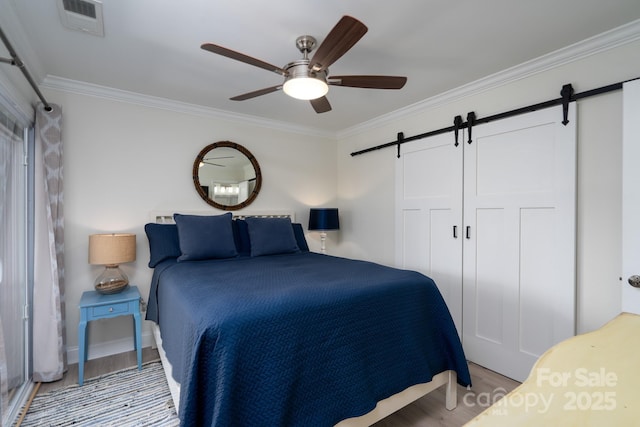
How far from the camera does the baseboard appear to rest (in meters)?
2.70

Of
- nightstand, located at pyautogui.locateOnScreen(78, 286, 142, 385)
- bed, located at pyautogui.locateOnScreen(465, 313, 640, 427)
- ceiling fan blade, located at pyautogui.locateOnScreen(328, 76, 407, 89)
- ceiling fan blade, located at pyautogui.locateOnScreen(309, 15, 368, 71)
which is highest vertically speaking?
ceiling fan blade, located at pyautogui.locateOnScreen(309, 15, 368, 71)

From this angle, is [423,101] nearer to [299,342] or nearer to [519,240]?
[519,240]

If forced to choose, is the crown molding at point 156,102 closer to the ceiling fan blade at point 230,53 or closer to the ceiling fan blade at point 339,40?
the ceiling fan blade at point 230,53

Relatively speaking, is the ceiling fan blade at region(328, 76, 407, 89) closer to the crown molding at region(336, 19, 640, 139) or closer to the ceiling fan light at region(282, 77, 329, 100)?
the ceiling fan light at region(282, 77, 329, 100)

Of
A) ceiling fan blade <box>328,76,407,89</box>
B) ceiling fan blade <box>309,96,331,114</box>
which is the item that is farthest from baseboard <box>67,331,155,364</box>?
ceiling fan blade <box>328,76,407,89</box>

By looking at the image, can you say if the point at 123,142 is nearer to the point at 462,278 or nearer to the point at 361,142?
the point at 361,142

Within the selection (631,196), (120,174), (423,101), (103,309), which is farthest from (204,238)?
(631,196)

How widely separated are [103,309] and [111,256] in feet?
1.35

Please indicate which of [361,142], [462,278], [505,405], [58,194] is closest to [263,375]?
[505,405]

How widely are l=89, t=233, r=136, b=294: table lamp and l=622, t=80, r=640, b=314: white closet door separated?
3459 mm

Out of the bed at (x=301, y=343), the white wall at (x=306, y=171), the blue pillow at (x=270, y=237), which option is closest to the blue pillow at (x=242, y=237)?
the blue pillow at (x=270, y=237)

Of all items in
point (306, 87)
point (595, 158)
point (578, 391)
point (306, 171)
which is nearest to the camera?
point (578, 391)

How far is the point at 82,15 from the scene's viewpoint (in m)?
1.80

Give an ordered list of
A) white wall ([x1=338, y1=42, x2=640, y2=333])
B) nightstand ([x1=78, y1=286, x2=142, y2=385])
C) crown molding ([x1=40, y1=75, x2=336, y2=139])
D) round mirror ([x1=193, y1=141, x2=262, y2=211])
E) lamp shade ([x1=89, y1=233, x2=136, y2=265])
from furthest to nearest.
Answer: round mirror ([x1=193, y1=141, x2=262, y2=211]) < crown molding ([x1=40, y1=75, x2=336, y2=139]) < lamp shade ([x1=89, y1=233, x2=136, y2=265]) < nightstand ([x1=78, y1=286, x2=142, y2=385]) < white wall ([x1=338, y1=42, x2=640, y2=333])
